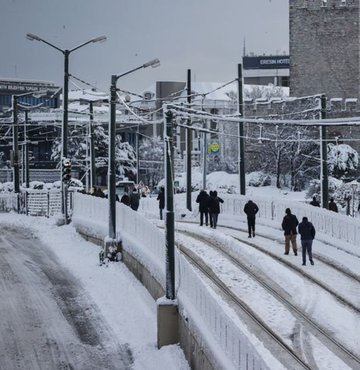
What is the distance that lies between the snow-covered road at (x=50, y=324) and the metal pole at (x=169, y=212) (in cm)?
179

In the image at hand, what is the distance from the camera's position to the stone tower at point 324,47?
6275cm

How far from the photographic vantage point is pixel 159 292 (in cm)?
1661

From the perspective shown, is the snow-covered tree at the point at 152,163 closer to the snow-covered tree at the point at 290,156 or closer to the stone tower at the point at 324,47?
the stone tower at the point at 324,47

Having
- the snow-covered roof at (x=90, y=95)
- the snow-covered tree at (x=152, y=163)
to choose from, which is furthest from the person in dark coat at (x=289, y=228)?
the snow-covered tree at (x=152, y=163)

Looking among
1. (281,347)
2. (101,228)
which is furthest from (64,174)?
(281,347)

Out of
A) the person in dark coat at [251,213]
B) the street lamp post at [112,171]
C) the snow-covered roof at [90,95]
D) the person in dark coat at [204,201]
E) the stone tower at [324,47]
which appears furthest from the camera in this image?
the snow-covered roof at [90,95]

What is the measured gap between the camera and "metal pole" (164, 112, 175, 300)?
1363cm

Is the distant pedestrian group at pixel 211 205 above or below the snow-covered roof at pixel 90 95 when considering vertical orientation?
below

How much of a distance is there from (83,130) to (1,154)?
11252mm

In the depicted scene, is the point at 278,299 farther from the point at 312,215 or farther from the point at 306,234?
the point at 312,215

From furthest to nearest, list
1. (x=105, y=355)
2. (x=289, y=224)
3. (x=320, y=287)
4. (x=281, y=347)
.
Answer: (x=289, y=224)
(x=320, y=287)
(x=105, y=355)
(x=281, y=347)

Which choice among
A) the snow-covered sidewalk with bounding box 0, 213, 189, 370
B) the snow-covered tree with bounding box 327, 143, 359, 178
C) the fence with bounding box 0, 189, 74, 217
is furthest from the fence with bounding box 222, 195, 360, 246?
the snow-covered tree with bounding box 327, 143, 359, 178

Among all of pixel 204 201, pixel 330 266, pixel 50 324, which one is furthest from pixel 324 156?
pixel 50 324

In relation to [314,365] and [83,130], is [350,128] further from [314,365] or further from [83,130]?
[314,365]
